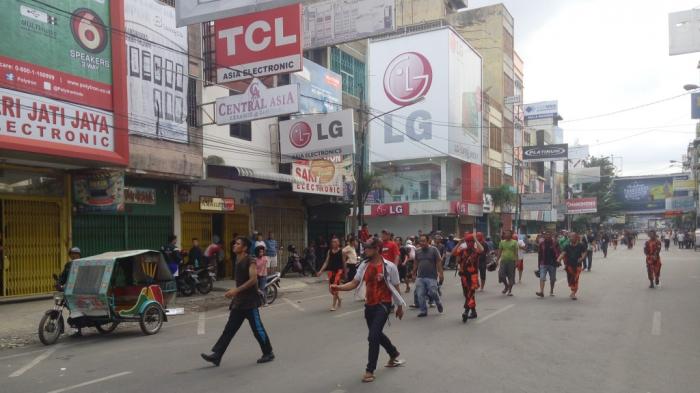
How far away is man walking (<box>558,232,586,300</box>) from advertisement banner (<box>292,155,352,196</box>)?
10550 millimetres

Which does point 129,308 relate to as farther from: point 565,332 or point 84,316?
point 565,332

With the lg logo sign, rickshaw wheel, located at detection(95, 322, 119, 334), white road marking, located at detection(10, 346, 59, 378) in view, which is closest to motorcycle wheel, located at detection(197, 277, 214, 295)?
rickshaw wheel, located at detection(95, 322, 119, 334)

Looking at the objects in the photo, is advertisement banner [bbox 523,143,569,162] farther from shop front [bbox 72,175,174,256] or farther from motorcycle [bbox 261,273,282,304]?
motorcycle [bbox 261,273,282,304]

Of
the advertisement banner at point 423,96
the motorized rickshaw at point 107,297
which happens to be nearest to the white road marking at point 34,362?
the motorized rickshaw at point 107,297

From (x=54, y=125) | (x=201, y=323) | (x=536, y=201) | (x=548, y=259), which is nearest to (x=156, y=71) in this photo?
(x=54, y=125)

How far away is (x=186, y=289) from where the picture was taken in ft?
53.6

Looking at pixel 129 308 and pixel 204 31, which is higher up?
pixel 204 31

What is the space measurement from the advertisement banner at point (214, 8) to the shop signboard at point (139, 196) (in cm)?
720

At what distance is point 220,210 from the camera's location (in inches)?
797

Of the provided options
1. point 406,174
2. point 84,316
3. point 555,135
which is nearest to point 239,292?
point 84,316

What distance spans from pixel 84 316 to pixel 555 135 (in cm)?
8296

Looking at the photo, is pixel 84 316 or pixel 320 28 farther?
pixel 320 28

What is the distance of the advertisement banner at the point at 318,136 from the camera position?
1984 centimetres

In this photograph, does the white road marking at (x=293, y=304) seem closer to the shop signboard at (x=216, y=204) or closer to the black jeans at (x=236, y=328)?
the shop signboard at (x=216, y=204)
